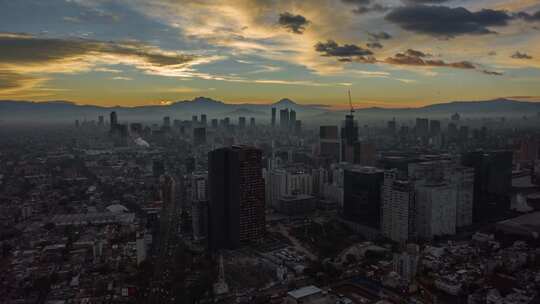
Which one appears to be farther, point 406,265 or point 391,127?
point 391,127

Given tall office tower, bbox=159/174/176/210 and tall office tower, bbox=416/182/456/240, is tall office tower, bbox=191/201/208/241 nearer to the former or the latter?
tall office tower, bbox=159/174/176/210

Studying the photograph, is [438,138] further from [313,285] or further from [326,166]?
[313,285]

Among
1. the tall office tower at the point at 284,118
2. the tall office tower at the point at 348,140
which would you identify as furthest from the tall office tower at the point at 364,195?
the tall office tower at the point at 284,118

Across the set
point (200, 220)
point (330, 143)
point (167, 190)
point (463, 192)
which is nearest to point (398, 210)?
point (463, 192)

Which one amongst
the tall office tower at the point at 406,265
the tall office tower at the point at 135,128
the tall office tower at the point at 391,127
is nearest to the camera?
the tall office tower at the point at 406,265

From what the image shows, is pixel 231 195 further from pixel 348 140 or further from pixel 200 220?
pixel 348 140

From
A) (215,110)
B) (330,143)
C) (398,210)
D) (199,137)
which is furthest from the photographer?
(215,110)

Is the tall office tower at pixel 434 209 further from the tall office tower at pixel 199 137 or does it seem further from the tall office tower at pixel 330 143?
the tall office tower at pixel 199 137
